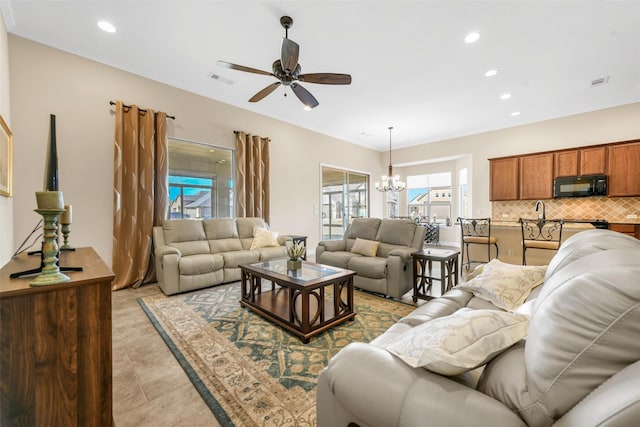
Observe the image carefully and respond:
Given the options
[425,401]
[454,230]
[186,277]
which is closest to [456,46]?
[425,401]

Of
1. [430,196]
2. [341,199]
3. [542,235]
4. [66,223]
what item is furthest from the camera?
[430,196]

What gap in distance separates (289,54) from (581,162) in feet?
20.3

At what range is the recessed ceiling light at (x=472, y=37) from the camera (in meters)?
2.98

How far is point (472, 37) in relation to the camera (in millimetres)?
3027

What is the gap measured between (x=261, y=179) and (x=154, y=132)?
197 cm

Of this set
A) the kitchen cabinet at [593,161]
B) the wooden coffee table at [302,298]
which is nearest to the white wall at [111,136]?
the kitchen cabinet at [593,161]

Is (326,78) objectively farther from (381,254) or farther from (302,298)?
(381,254)

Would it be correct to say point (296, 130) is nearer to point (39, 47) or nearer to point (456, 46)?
point (456, 46)

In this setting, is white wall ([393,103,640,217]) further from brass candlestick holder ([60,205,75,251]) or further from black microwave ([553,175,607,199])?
brass candlestick holder ([60,205,75,251])

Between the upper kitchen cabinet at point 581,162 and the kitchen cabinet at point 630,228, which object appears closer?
the kitchen cabinet at point 630,228

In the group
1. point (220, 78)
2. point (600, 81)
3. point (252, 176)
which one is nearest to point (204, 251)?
point (252, 176)

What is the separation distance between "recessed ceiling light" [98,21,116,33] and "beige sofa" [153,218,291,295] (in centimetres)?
250

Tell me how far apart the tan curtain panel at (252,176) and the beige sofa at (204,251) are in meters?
0.37

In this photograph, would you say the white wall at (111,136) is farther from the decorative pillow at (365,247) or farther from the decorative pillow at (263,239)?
the decorative pillow at (365,247)
